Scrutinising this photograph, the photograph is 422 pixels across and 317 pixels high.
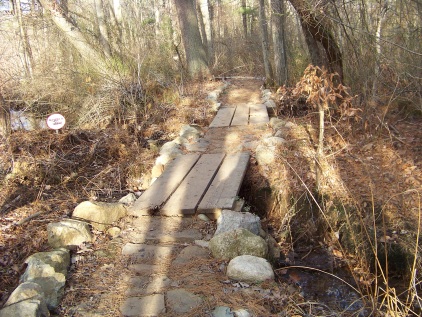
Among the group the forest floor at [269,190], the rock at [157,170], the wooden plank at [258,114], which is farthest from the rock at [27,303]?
the wooden plank at [258,114]

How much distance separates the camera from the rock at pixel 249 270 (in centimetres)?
280

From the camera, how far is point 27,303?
2.34 m

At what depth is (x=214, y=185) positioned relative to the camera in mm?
4316

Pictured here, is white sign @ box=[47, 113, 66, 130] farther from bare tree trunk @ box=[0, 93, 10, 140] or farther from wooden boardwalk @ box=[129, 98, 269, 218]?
wooden boardwalk @ box=[129, 98, 269, 218]

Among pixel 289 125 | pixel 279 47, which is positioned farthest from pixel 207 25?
pixel 289 125

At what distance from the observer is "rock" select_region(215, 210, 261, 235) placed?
342cm

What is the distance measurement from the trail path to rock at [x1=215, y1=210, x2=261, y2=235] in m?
0.14

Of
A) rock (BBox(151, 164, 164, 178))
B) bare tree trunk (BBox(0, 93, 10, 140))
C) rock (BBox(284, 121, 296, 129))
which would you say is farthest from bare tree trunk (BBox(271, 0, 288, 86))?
bare tree trunk (BBox(0, 93, 10, 140))

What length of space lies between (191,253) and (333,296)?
129cm

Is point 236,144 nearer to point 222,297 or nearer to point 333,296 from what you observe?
point 333,296

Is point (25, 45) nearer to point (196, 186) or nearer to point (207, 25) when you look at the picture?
point (196, 186)

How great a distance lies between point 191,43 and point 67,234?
858 centimetres

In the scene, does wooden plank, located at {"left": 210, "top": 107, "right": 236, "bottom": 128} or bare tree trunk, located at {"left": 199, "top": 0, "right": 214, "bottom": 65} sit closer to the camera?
wooden plank, located at {"left": 210, "top": 107, "right": 236, "bottom": 128}

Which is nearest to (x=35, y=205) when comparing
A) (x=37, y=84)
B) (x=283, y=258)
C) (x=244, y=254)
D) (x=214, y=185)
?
(x=214, y=185)
